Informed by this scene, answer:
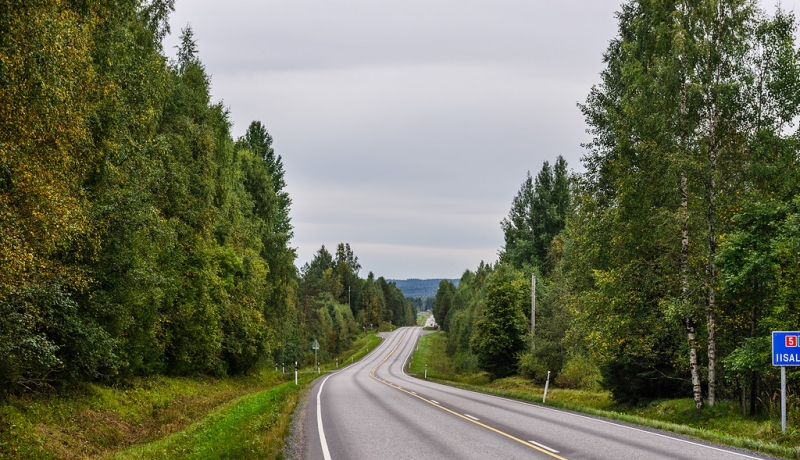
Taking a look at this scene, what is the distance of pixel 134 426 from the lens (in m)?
17.4

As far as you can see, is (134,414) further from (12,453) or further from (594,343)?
(594,343)

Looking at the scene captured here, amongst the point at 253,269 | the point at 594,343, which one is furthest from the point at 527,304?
the point at 594,343

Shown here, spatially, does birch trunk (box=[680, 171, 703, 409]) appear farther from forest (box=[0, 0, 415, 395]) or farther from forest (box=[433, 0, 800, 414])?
forest (box=[0, 0, 415, 395])

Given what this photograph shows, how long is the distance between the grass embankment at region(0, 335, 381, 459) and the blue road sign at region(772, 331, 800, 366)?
37.4ft

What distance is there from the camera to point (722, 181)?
18969 mm

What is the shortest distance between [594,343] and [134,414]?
15330mm

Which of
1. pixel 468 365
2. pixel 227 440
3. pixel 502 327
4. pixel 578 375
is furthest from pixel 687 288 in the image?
pixel 468 365

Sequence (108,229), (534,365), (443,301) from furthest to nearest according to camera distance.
Answer: 1. (443,301)
2. (534,365)
3. (108,229)

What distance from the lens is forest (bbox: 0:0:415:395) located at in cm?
1023

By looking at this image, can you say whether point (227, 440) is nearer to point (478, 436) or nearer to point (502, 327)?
point (478, 436)

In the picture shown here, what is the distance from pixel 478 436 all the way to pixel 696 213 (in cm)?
1120

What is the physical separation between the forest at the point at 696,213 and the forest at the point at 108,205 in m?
15.4

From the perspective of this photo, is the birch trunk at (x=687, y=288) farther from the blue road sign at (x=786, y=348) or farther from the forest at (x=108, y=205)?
the forest at (x=108, y=205)

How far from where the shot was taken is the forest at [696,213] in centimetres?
1603
